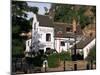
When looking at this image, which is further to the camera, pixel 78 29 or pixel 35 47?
pixel 78 29

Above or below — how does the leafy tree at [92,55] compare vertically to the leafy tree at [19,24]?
below

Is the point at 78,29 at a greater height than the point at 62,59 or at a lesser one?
greater

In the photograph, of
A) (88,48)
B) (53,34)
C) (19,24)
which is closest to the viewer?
(19,24)

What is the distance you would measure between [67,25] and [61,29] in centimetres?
8

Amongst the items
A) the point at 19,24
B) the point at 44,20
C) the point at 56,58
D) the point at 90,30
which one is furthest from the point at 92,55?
the point at 19,24

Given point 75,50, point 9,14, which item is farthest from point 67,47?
point 9,14

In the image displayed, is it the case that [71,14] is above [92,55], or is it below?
above

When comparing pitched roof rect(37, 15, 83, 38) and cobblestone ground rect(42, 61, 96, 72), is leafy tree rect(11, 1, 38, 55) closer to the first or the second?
pitched roof rect(37, 15, 83, 38)

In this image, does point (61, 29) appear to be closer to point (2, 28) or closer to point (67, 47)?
point (67, 47)

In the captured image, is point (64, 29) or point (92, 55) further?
point (92, 55)

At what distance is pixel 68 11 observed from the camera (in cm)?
215

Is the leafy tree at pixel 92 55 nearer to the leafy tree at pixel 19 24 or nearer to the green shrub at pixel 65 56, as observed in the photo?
the green shrub at pixel 65 56

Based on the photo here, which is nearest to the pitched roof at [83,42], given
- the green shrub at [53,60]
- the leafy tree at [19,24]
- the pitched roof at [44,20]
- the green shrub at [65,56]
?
the green shrub at [65,56]

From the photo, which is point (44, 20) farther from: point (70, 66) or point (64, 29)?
point (70, 66)
